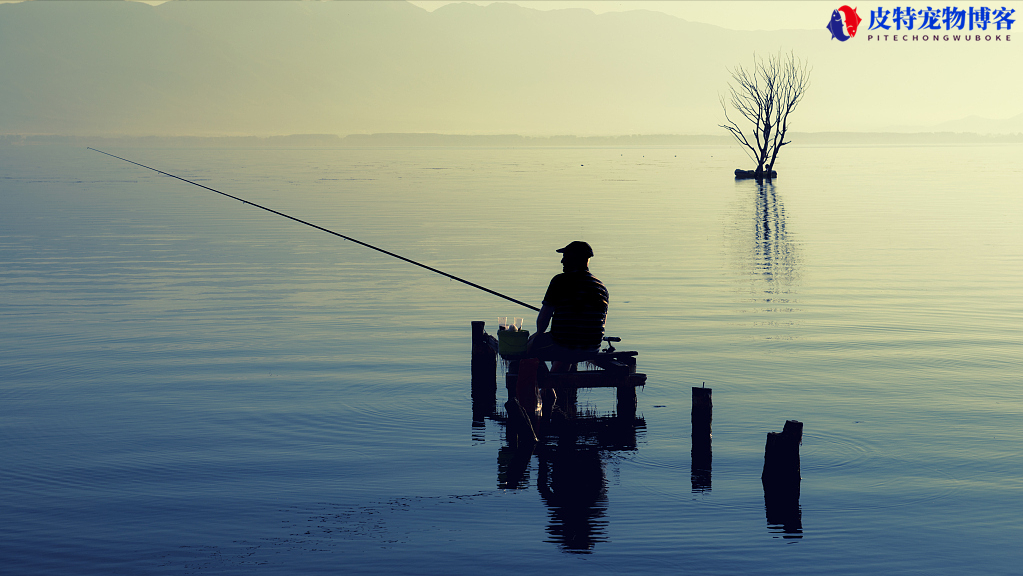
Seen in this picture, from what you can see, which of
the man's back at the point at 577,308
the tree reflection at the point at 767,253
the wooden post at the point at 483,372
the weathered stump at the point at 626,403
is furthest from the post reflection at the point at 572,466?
the tree reflection at the point at 767,253

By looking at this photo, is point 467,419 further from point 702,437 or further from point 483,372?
point 702,437

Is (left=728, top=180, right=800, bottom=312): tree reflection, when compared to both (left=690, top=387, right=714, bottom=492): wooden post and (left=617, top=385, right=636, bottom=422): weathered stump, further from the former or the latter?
(left=690, top=387, right=714, bottom=492): wooden post

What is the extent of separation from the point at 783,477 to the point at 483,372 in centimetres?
451

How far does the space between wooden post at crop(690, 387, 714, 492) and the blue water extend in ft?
0.38

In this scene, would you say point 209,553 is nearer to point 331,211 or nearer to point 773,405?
point 773,405

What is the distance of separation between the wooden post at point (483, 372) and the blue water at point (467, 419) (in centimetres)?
23

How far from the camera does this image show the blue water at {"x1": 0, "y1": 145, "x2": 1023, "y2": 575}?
813cm

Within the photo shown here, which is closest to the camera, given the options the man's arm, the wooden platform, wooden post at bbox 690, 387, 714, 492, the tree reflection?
wooden post at bbox 690, 387, 714, 492

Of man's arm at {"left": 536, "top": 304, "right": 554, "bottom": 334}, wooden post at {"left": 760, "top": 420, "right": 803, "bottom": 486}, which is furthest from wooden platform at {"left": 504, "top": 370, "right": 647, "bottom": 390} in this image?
wooden post at {"left": 760, "top": 420, "right": 803, "bottom": 486}

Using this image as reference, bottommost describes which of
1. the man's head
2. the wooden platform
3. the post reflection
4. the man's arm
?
the post reflection

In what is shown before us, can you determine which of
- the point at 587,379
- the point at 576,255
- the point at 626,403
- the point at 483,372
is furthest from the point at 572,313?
the point at 483,372

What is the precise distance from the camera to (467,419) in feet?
39.3

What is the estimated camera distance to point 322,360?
50.1 ft

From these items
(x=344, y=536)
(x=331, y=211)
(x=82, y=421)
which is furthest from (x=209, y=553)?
(x=331, y=211)
